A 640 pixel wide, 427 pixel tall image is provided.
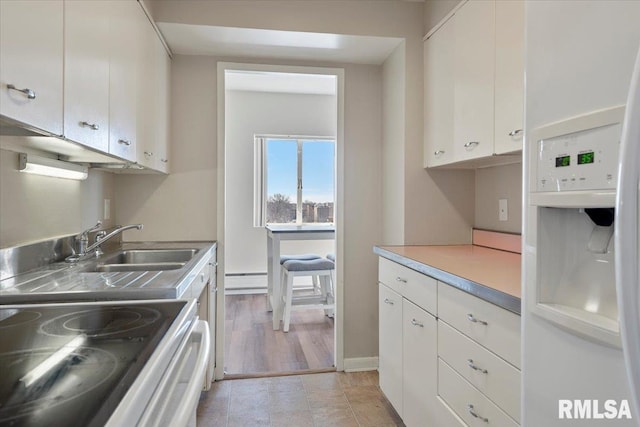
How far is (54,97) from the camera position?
1003 millimetres

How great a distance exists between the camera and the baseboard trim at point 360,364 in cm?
261

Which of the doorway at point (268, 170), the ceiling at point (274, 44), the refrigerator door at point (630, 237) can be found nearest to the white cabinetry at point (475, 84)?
the ceiling at point (274, 44)

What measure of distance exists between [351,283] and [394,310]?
2.22ft

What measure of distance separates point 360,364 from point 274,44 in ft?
7.22

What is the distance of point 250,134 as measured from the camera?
15.3ft

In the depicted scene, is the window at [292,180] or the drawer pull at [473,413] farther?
the window at [292,180]

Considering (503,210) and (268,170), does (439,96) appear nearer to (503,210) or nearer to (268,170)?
(503,210)

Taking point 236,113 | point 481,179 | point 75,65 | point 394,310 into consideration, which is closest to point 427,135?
point 481,179

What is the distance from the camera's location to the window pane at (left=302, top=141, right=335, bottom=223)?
4.88 meters

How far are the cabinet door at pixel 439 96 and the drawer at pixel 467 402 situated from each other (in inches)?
43.4

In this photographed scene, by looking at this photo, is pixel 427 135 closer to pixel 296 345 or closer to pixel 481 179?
pixel 481 179

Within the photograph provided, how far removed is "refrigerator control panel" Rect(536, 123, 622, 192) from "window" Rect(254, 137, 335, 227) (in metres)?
4.03

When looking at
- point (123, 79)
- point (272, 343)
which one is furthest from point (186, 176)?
point (272, 343)

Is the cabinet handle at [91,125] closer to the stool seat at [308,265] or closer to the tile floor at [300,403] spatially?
the tile floor at [300,403]
